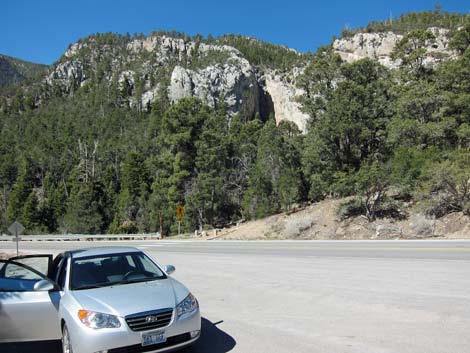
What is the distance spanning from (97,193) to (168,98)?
38220 mm

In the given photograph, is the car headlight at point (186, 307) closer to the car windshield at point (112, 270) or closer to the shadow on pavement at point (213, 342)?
the shadow on pavement at point (213, 342)

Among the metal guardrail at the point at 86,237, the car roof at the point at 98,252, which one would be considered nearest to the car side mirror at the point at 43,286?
the car roof at the point at 98,252

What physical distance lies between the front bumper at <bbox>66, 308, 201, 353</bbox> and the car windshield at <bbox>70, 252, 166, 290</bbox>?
89cm

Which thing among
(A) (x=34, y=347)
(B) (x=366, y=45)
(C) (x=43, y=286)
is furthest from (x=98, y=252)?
(B) (x=366, y=45)

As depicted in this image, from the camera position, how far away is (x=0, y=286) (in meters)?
6.16

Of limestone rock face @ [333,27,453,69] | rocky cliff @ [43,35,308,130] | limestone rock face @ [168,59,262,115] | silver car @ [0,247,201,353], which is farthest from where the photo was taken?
rocky cliff @ [43,35,308,130]

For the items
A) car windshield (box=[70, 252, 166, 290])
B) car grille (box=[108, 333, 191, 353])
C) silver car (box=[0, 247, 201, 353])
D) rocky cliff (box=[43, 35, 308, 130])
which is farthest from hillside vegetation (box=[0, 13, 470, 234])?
car grille (box=[108, 333, 191, 353])

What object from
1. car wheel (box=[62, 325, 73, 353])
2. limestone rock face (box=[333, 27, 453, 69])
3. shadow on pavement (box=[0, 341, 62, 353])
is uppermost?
limestone rock face (box=[333, 27, 453, 69])

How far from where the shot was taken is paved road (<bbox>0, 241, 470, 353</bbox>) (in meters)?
5.91

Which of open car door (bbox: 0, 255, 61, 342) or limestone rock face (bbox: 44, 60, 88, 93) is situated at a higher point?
A: limestone rock face (bbox: 44, 60, 88, 93)

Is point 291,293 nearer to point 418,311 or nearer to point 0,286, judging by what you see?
point 418,311

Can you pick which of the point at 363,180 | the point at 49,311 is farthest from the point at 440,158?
the point at 49,311

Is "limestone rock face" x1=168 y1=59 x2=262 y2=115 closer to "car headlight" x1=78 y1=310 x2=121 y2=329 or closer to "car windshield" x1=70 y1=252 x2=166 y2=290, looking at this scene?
"car windshield" x1=70 y1=252 x2=166 y2=290

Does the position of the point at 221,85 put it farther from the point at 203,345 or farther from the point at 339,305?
the point at 203,345
